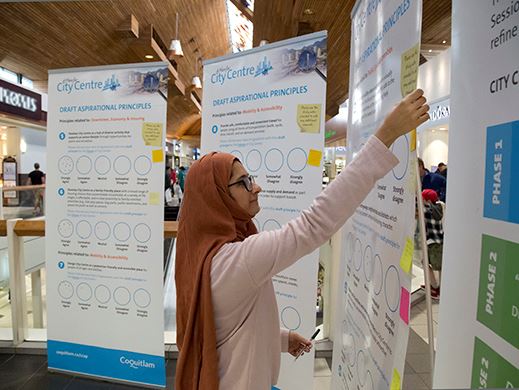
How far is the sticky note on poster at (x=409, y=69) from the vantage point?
3.38ft

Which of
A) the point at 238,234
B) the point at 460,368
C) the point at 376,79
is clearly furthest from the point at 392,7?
the point at 460,368

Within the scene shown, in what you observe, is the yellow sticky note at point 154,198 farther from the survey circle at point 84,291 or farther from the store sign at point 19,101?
the store sign at point 19,101

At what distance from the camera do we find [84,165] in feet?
9.33

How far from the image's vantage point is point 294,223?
45.8 inches

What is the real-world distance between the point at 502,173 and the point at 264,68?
5.73 ft

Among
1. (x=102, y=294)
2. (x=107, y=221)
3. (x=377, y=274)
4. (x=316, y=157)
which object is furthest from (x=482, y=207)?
(x=102, y=294)

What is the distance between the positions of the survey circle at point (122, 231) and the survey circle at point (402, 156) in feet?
6.83

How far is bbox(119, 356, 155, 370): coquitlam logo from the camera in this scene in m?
2.78

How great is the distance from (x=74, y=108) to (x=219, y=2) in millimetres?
4801

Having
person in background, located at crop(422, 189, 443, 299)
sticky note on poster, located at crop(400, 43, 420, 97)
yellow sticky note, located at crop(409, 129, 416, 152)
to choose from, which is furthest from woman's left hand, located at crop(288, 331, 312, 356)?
person in background, located at crop(422, 189, 443, 299)

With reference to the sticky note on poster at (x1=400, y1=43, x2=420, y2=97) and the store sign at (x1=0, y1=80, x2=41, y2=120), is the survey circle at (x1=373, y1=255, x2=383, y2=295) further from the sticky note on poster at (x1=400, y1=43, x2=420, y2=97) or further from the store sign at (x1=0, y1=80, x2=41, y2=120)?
the store sign at (x1=0, y1=80, x2=41, y2=120)

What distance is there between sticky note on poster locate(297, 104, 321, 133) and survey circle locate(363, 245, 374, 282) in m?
0.88

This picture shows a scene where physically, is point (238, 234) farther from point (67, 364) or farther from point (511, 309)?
point (67, 364)

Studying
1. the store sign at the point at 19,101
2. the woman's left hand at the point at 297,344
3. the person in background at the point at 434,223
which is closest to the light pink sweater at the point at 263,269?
the woman's left hand at the point at 297,344
